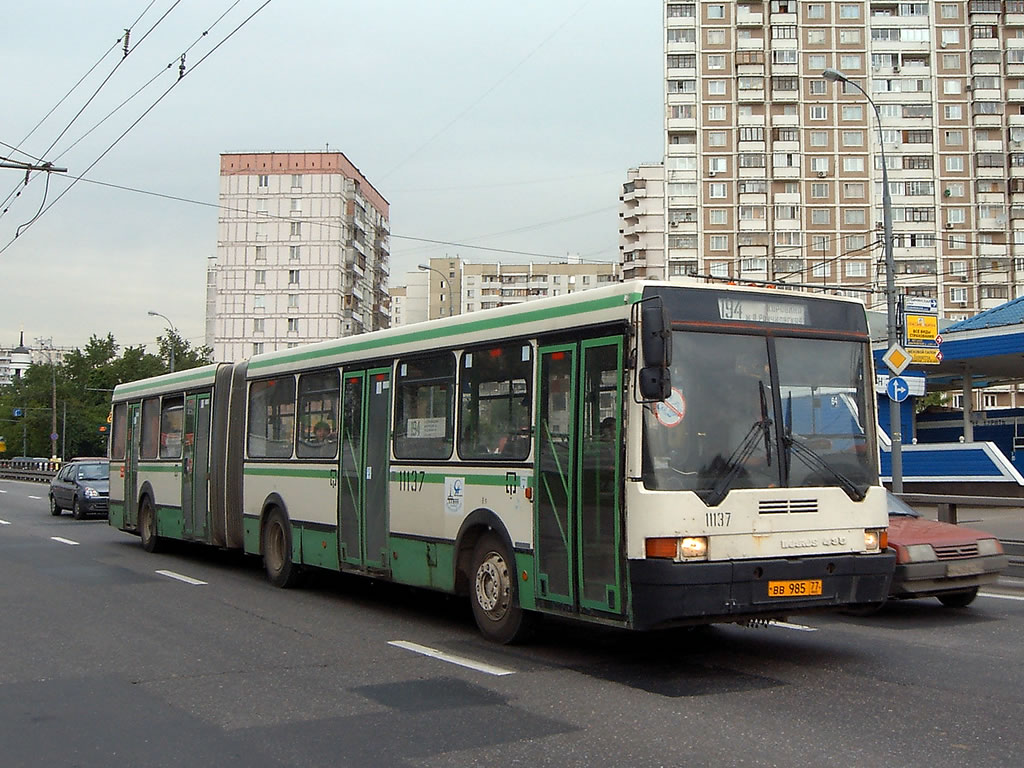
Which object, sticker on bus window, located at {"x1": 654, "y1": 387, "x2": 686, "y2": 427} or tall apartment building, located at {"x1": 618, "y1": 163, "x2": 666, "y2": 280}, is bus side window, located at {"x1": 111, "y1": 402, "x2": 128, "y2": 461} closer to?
sticker on bus window, located at {"x1": 654, "y1": 387, "x2": 686, "y2": 427}

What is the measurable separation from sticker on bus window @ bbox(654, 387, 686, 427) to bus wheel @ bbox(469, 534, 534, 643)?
6.73ft

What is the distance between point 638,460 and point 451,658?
2364mm

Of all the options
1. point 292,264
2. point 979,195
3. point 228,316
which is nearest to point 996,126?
point 979,195

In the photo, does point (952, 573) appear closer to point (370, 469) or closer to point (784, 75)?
point (370, 469)

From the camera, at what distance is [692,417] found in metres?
8.28

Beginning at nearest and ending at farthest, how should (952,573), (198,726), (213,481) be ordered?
(198,726) → (952,573) → (213,481)

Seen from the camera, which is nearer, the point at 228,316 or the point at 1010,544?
the point at 1010,544

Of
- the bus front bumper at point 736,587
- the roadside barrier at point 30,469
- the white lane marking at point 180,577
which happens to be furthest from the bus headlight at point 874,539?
the roadside barrier at point 30,469

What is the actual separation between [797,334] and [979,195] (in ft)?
297

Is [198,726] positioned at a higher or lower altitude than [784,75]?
lower

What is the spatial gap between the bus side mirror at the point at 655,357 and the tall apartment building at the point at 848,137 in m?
83.5

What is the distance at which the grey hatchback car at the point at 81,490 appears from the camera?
99.2 feet

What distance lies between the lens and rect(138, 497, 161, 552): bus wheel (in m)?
19.1

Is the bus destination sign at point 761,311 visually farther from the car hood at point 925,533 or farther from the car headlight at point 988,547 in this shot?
the car headlight at point 988,547
